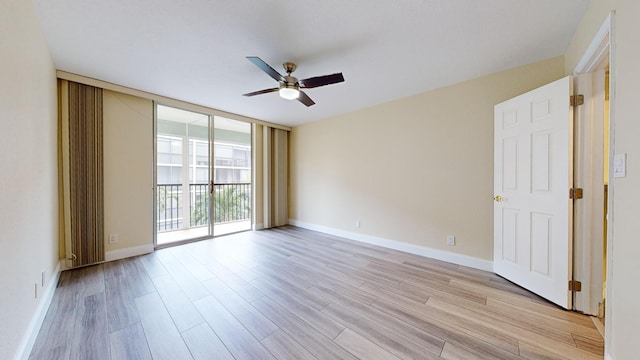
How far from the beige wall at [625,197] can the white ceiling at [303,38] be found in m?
0.69

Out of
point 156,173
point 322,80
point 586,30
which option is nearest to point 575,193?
point 586,30

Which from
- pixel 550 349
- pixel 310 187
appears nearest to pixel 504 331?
pixel 550 349

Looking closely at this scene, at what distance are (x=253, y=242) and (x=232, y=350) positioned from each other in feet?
8.15

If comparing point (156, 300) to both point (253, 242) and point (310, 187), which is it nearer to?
point (253, 242)

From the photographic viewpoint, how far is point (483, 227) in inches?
105

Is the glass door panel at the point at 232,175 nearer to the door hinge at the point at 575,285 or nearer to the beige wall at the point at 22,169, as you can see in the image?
the beige wall at the point at 22,169

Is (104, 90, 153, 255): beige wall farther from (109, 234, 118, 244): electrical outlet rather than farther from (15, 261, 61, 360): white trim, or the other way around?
(15, 261, 61, 360): white trim

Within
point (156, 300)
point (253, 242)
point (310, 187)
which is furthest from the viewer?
point (310, 187)

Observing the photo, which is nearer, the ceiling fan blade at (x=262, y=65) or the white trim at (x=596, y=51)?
the white trim at (x=596, y=51)

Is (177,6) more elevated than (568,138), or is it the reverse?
(177,6)

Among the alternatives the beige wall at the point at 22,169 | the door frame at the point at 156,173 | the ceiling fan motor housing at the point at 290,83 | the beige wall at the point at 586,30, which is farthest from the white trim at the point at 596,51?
the door frame at the point at 156,173

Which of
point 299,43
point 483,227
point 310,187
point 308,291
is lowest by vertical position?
point 308,291

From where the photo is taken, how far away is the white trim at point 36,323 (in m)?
1.33

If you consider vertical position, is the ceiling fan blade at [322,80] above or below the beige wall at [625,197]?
above
